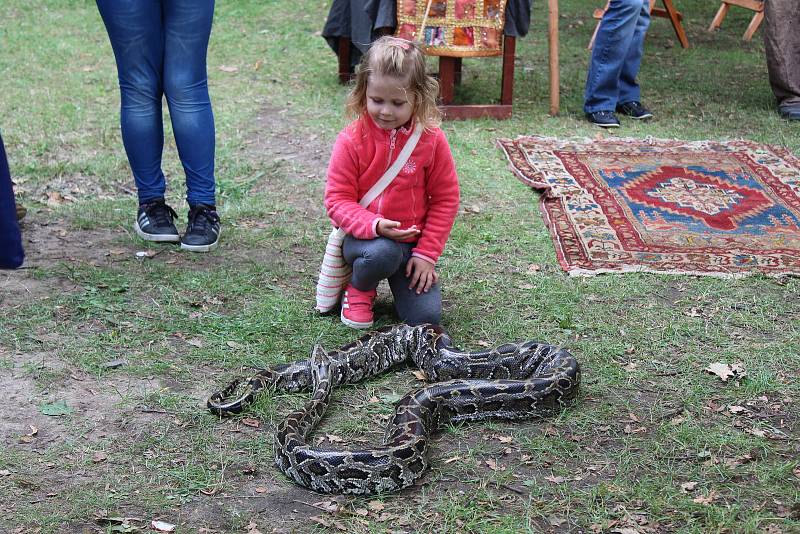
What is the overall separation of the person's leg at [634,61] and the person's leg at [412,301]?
4.42m

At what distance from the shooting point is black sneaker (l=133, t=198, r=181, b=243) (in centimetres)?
576

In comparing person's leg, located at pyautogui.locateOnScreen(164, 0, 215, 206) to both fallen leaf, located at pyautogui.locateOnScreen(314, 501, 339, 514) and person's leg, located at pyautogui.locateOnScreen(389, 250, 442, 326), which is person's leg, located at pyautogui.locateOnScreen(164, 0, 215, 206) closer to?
person's leg, located at pyautogui.locateOnScreen(389, 250, 442, 326)

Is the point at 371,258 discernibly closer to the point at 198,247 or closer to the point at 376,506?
the point at 376,506

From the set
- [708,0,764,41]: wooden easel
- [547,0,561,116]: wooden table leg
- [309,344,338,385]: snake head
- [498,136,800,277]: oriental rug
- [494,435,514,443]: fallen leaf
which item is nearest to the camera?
[494,435,514,443]: fallen leaf

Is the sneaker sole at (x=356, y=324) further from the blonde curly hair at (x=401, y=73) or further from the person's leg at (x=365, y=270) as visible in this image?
the blonde curly hair at (x=401, y=73)

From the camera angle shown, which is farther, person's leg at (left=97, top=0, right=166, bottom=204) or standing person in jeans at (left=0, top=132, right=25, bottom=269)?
person's leg at (left=97, top=0, right=166, bottom=204)

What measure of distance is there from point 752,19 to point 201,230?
9.44 m

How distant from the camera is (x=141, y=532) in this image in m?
3.24

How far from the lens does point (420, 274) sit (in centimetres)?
464

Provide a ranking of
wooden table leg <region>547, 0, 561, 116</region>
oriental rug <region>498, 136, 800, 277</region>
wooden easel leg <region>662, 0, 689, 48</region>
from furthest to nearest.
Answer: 1. wooden easel leg <region>662, 0, 689, 48</region>
2. wooden table leg <region>547, 0, 561, 116</region>
3. oriental rug <region>498, 136, 800, 277</region>

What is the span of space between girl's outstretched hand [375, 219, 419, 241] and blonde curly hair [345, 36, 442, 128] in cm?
50

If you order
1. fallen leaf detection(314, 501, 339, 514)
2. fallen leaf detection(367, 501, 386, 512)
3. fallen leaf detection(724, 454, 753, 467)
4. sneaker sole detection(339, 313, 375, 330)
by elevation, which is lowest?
sneaker sole detection(339, 313, 375, 330)

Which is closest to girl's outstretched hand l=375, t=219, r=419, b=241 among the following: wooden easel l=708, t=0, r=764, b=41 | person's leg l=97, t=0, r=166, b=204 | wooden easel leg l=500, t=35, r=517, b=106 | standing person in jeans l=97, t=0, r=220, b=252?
standing person in jeans l=97, t=0, r=220, b=252

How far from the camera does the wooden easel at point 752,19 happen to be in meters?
11.0
